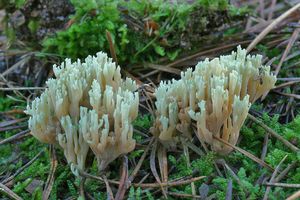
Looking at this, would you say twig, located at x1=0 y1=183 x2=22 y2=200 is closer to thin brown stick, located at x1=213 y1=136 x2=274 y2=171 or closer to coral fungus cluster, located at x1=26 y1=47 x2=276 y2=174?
coral fungus cluster, located at x1=26 y1=47 x2=276 y2=174

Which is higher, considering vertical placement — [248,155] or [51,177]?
[248,155]

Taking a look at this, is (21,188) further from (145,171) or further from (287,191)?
(287,191)

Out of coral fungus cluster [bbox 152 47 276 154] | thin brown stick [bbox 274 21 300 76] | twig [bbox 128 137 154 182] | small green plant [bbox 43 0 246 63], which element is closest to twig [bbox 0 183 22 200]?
twig [bbox 128 137 154 182]

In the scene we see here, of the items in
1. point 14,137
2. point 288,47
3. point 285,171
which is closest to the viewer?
point 285,171

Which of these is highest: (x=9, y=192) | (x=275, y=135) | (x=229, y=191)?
(x=275, y=135)

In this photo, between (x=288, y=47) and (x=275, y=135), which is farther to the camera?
(x=288, y=47)

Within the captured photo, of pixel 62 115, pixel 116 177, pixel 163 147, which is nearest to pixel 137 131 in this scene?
pixel 163 147

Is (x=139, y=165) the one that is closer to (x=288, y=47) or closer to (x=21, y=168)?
(x=21, y=168)

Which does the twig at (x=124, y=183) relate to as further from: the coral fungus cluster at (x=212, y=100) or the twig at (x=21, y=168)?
the twig at (x=21, y=168)

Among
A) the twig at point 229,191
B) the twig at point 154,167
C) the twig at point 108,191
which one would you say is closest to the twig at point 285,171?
the twig at point 229,191

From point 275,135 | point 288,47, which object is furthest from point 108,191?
point 288,47

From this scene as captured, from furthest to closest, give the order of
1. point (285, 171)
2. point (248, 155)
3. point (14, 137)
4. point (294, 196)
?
point (14, 137) < point (248, 155) < point (285, 171) < point (294, 196)
